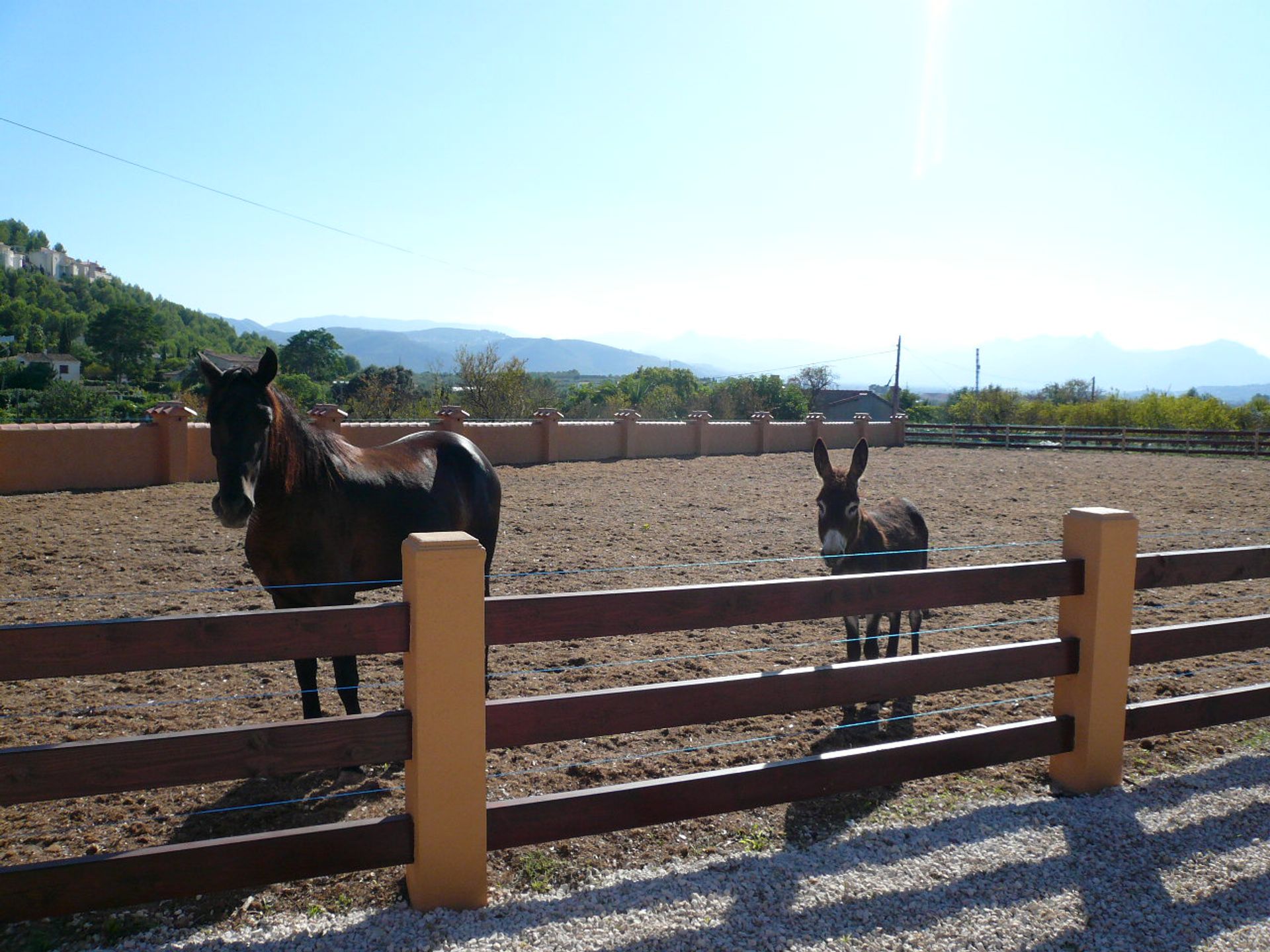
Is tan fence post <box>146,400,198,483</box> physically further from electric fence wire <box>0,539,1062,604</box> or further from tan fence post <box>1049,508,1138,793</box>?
tan fence post <box>1049,508,1138,793</box>

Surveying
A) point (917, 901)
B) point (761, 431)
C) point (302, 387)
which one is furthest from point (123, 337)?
point (917, 901)

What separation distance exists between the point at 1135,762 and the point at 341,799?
409 centimetres

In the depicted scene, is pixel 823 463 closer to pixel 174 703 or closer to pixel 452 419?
pixel 174 703

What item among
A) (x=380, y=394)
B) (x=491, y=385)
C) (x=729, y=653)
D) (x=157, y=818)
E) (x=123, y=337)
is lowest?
(x=157, y=818)

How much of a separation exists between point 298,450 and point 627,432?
18239 mm

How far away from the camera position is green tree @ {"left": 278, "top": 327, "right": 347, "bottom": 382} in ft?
251

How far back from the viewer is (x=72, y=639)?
7.74 feet

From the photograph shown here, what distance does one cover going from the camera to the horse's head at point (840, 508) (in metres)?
4.93

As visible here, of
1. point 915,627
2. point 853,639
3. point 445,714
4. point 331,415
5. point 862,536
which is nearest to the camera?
point 445,714

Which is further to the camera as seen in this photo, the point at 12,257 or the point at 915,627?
the point at 12,257

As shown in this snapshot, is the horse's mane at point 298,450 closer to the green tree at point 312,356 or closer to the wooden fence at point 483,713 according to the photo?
the wooden fence at point 483,713

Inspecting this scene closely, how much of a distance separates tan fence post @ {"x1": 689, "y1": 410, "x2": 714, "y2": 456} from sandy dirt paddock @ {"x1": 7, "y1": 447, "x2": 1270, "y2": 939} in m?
8.92

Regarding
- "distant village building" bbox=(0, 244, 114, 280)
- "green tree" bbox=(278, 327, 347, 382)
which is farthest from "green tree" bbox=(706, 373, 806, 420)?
"distant village building" bbox=(0, 244, 114, 280)

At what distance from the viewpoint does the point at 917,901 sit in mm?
2885
